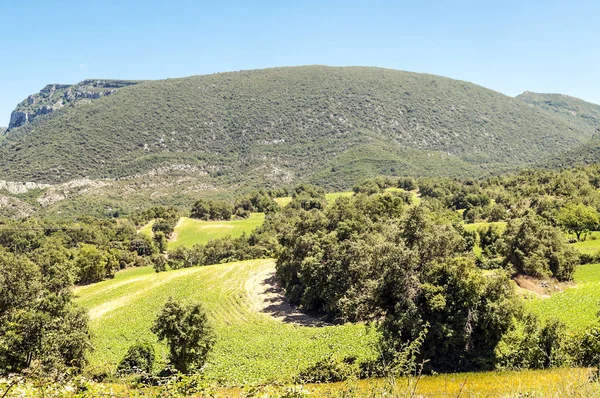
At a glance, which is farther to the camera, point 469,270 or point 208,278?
point 208,278

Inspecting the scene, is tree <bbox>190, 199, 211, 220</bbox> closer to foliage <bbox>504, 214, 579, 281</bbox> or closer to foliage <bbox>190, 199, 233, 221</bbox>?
foliage <bbox>190, 199, 233, 221</bbox>

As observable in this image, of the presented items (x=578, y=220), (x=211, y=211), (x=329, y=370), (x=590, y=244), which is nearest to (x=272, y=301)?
(x=329, y=370)

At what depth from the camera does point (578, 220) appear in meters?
76.1

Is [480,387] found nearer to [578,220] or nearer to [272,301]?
[272,301]

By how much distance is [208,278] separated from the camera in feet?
255

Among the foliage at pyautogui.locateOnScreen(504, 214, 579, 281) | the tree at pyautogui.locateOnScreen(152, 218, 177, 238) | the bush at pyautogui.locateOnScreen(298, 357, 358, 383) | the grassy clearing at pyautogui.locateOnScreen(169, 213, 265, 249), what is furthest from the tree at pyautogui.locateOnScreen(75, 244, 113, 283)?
the foliage at pyautogui.locateOnScreen(504, 214, 579, 281)

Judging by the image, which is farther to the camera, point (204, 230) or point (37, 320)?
point (204, 230)

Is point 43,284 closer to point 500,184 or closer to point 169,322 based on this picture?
point 169,322

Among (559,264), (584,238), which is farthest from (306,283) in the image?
(584,238)

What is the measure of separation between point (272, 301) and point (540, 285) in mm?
39213

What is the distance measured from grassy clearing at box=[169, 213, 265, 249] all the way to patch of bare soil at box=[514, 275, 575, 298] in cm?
10012

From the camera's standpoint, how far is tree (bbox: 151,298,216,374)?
90.2 feet

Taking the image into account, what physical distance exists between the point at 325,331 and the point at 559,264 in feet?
110

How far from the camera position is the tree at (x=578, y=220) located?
249ft
